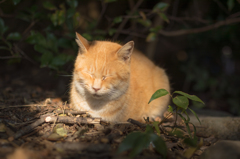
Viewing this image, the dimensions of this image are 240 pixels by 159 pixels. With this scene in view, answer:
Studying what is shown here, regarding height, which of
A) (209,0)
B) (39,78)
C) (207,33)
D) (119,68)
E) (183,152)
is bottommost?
(183,152)

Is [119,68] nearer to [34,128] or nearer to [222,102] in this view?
[34,128]

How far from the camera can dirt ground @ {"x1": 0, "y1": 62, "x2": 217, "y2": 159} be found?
6.47ft

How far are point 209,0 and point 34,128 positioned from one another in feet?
19.0

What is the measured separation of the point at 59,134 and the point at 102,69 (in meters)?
0.93

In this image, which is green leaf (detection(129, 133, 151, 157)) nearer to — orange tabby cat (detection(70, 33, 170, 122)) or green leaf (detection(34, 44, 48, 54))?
orange tabby cat (detection(70, 33, 170, 122))

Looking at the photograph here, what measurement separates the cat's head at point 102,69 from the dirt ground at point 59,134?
39 centimetres

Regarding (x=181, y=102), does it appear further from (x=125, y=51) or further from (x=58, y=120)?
(x=58, y=120)

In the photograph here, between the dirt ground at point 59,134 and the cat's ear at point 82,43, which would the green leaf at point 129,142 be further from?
the cat's ear at point 82,43

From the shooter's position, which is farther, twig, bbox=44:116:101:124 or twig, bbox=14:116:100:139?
twig, bbox=44:116:101:124

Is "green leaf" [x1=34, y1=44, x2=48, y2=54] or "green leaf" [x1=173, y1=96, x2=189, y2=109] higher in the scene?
"green leaf" [x1=34, y1=44, x2=48, y2=54]

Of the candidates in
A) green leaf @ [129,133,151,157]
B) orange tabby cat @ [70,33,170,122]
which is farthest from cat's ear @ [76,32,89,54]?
green leaf @ [129,133,151,157]

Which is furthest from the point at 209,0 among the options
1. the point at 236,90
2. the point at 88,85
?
the point at 88,85

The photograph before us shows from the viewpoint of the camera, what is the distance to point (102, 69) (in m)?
2.70

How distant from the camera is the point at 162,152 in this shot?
1.95 meters
